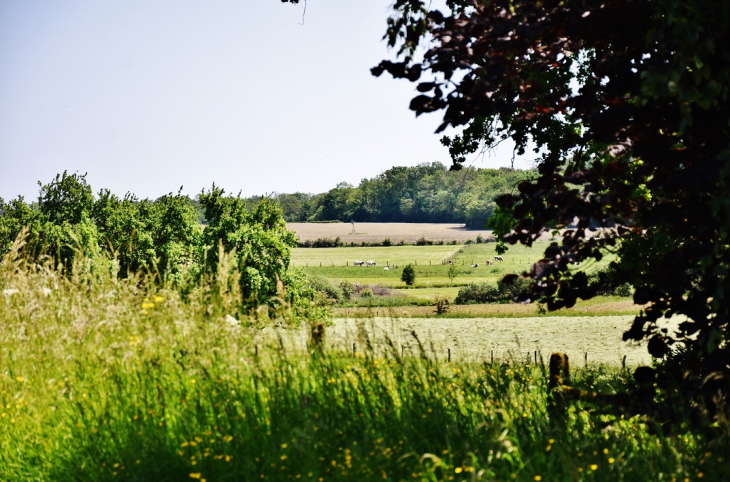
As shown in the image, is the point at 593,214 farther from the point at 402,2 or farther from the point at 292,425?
the point at 292,425

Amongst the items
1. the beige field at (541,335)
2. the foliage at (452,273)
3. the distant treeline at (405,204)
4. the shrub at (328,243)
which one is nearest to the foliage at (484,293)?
the foliage at (452,273)

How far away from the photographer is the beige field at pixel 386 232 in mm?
81312

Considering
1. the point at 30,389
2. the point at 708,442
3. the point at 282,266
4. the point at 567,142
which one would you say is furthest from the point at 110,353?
the point at 282,266

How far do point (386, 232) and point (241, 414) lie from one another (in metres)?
82.7

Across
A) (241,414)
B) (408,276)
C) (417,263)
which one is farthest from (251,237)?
(417,263)

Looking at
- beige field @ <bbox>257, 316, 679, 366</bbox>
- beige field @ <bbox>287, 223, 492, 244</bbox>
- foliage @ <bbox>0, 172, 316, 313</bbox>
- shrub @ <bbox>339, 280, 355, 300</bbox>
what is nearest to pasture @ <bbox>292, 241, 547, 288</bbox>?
beige field @ <bbox>287, 223, 492, 244</bbox>

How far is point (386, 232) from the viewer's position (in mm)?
86875

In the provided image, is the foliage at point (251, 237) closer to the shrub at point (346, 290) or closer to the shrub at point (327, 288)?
the shrub at point (327, 288)

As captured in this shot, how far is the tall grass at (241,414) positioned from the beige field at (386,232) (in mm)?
73390

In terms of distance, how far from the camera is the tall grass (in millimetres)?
3631

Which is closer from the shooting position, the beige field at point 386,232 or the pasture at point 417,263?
the pasture at point 417,263

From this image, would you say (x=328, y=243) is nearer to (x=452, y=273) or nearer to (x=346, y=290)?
(x=452, y=273)

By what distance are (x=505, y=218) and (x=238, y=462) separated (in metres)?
8.11

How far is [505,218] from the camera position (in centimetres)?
1098
